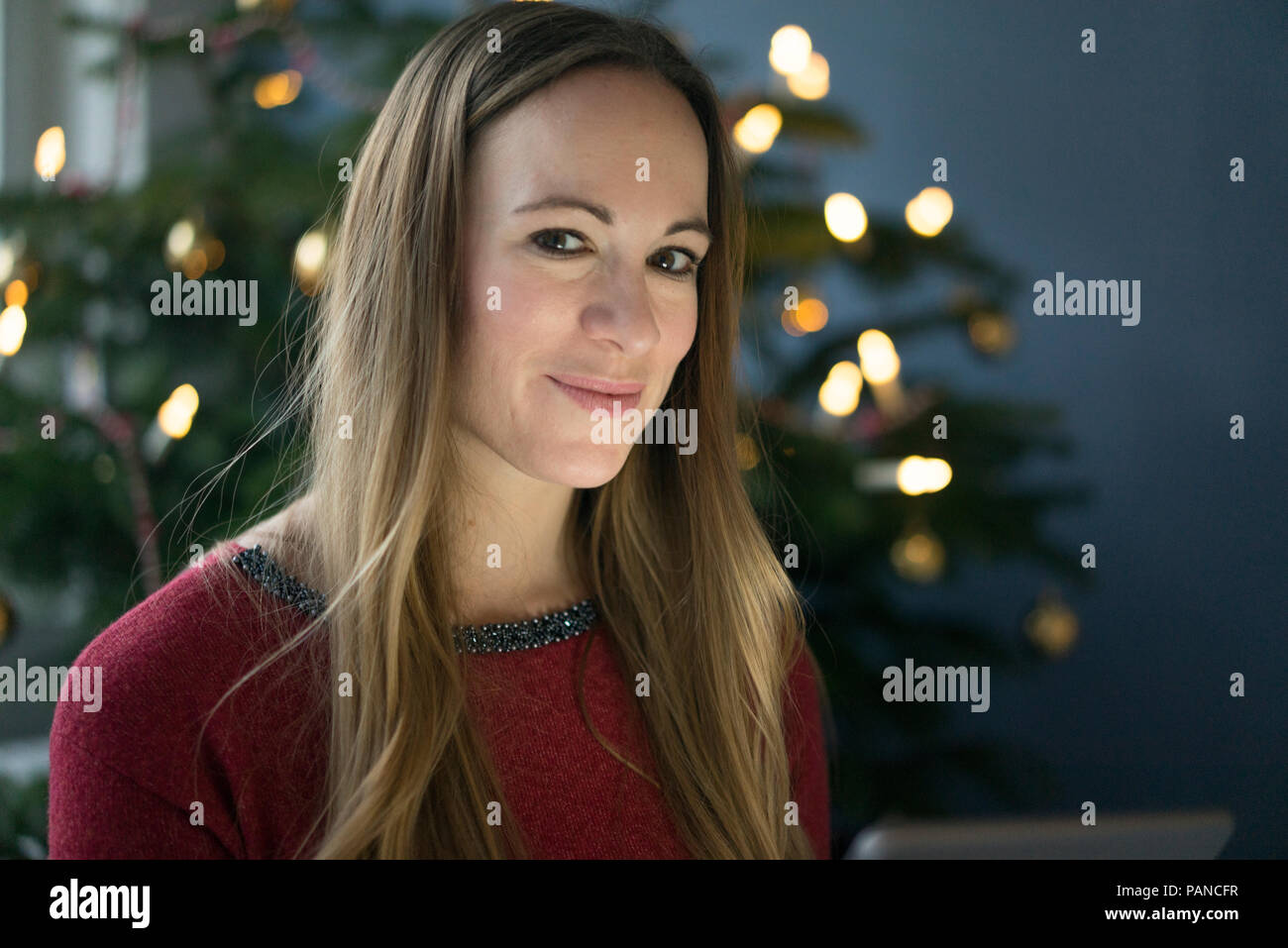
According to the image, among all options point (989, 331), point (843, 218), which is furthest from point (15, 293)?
point (989, 331)

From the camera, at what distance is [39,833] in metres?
1.20

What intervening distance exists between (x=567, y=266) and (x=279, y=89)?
0.96 m

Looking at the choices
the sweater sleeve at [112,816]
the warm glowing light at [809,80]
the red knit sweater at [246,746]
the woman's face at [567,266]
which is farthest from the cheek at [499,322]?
the warm glowing light at [809,80]

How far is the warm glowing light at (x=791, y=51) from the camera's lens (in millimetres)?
1461

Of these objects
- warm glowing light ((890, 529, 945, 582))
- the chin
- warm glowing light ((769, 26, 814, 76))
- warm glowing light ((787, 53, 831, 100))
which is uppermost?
warm glowing light ((769, 26, 814, 76))

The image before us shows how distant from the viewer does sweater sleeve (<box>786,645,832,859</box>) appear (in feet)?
3.56

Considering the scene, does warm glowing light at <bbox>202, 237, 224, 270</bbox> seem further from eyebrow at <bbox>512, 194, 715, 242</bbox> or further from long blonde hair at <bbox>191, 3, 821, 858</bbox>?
eyebrow at <bbox>512, 194, 715, 242</bbox>

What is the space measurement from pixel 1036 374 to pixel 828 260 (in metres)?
0.60

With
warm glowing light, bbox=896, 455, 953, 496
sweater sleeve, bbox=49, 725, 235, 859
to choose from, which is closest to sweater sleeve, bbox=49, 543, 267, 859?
sweater sleeve, bbox=49, 725, 235, 859

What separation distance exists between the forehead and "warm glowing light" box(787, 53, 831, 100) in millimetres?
644

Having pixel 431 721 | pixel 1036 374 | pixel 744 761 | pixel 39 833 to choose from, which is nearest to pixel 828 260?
pixel 1036 374

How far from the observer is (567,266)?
87 cm

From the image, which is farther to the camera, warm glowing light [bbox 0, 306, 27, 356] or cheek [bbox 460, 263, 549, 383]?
warm glowing light [bbox 0, 306, 27, 356]
